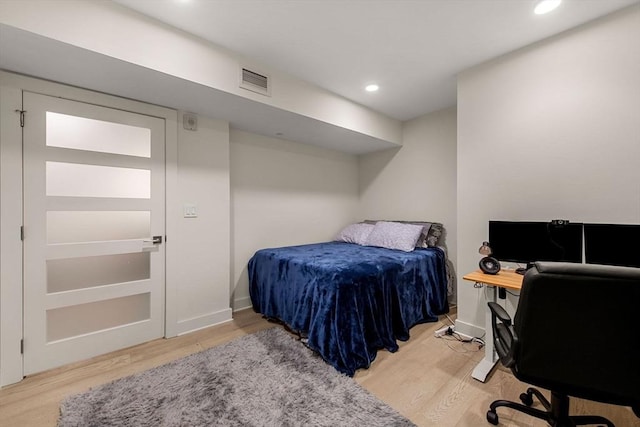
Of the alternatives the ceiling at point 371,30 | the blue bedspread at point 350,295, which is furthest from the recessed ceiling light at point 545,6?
the blue bedspread at point 350,295

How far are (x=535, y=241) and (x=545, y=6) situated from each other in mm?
1618

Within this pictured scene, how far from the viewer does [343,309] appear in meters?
2.02

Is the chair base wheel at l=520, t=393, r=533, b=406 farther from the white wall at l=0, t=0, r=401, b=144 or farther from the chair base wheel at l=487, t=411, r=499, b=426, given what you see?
the white wall at l=0, t=0, r=401, b=144

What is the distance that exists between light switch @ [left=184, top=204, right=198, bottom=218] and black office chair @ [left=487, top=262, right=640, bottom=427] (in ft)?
8.79

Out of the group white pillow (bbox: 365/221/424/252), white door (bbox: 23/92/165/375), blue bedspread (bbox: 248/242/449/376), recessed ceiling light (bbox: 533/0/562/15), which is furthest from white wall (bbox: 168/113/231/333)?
recessed ceiling light (bbox: 533/0/562/15)

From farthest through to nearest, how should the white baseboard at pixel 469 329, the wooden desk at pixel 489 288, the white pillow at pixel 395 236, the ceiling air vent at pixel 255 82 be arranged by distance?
the white pillow at pixel 395 236 < the white baseboard at pixel 469 329 < the ceiling air vent at pixel 255 82 < the wooden desk at pixel 489 288

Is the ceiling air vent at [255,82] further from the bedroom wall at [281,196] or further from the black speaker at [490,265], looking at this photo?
the black speaker at [490,265]

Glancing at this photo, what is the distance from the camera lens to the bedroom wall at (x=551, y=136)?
1.76m

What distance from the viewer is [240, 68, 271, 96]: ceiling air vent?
7.40 feet

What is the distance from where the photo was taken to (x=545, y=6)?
1.73m

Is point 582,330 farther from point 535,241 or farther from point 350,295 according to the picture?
point 350,295

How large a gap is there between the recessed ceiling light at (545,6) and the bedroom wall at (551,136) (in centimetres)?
38

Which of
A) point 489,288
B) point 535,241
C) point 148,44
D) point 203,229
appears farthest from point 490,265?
point 148,44

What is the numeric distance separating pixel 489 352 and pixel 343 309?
3.85 feet
